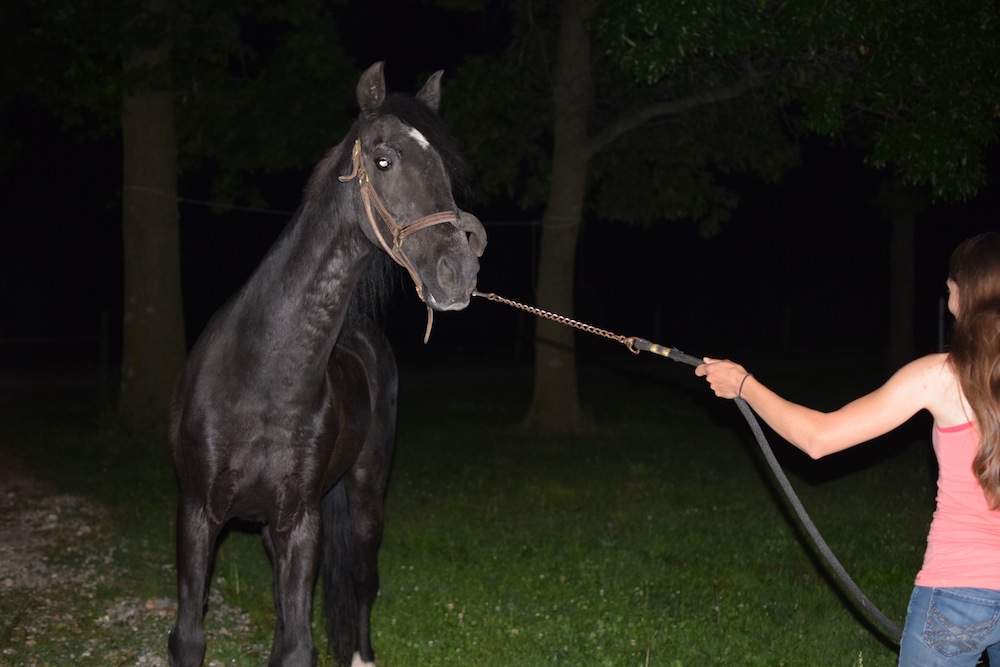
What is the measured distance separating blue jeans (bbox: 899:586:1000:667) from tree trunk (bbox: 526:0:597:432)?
945cm

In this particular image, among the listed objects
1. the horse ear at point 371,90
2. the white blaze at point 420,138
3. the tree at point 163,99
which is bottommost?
the white blaze at point 420,138

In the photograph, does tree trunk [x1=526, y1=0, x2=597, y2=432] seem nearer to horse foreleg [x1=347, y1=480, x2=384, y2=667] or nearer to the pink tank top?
horse foreleg [x1=347, y1=480, x2=384, y2=667]

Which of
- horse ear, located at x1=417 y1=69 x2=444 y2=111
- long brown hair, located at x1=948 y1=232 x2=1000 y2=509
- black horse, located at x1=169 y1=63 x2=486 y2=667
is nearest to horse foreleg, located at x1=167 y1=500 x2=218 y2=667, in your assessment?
black horse, located at x1=169 y1=63 x2=486 y2=667

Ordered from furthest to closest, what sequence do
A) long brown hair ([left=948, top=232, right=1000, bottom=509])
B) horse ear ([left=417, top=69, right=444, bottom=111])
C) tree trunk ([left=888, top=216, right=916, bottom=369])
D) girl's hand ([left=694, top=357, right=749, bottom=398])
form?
tree trunk ([left=888, top=216, right=916, bottom=369])
horse ear ([left=417, top=69, right=444, bottom=111])
girl's hand ([left=694, top=357, right=749, bottom=398])
long brown hair ([left=948, top=232, right=1000, bottom=509])

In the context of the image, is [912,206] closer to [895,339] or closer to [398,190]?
[895,339]

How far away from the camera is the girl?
290cm

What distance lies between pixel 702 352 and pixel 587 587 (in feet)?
74.2

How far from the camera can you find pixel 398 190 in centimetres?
399

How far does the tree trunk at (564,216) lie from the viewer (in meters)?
12.7

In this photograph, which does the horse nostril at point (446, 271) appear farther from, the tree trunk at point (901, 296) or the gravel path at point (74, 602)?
the tree trunk at point (901, 296)

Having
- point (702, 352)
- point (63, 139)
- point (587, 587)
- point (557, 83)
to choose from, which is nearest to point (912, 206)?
point (557, 83)

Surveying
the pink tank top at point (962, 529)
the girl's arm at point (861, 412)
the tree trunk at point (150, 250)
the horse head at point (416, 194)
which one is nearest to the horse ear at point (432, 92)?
the horse head at point (416, 194)

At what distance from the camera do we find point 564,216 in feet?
42.6

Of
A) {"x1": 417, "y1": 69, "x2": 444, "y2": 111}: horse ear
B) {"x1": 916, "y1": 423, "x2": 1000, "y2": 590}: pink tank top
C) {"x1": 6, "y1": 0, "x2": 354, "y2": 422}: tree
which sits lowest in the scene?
{"x1": 916, "y1": 423, "x2": 1000, "y2": 590}: pink tank top
